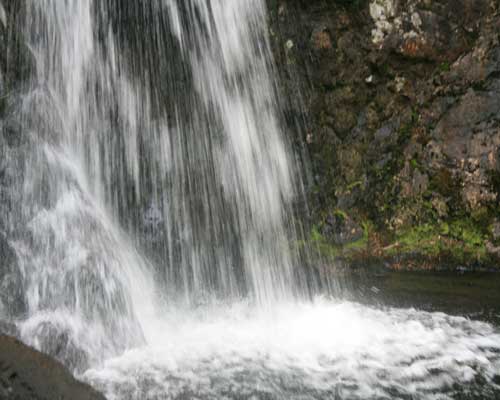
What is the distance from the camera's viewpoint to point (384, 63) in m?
7.04

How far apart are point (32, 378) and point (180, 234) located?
198 inches

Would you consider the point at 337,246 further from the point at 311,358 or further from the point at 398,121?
the point at 311,358

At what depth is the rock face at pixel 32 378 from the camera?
2.15m

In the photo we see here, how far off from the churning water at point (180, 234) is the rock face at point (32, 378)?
3.44 ft

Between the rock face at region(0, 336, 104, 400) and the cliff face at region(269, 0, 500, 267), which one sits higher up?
the cliff face at region(269, 0, 500, 267)

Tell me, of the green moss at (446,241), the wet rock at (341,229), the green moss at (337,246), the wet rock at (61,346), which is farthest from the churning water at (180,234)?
the green moss at (446,241)

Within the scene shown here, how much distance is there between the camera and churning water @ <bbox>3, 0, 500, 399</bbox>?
12.7 ft

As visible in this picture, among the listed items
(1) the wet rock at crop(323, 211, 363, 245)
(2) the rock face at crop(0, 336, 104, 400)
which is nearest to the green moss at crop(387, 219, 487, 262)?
(1) the wet rock at crop(323, 211, 363, 245)

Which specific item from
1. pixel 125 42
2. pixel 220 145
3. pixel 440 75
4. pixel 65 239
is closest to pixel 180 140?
pixel 220 145

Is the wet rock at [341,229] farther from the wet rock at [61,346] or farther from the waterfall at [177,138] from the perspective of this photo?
the wet rock at [61,346]

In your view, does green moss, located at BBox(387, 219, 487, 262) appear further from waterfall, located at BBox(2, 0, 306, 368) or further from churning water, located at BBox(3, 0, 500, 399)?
waterfall, located at BBox(2, 0, 306, 368)

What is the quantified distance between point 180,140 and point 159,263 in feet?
6.48

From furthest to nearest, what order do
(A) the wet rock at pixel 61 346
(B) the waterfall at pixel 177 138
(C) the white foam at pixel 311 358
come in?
(B) the waterfall at pixel 177 138, (A) the wet rock at pixel 61 346, (C) the white foam at pixel 311 358

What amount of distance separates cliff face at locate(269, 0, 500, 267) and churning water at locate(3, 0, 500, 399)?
609mm
